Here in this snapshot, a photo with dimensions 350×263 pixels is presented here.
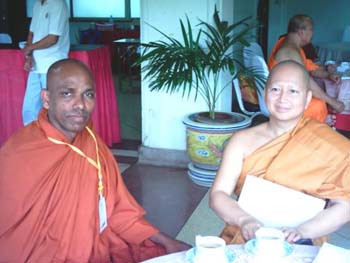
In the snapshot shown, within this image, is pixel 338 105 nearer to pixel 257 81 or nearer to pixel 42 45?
pixel 257 81

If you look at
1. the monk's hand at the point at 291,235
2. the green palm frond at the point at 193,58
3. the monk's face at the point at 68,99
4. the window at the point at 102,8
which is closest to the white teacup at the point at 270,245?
the monk's hand at the point at 291,235

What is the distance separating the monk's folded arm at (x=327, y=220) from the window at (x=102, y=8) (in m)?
9.16

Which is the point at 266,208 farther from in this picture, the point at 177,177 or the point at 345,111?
the point at 345,111

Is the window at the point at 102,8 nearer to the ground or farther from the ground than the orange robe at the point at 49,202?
farther from the ground

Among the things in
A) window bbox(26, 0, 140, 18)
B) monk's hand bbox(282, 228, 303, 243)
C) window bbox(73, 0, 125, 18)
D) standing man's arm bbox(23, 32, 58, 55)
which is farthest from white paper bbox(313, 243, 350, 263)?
window bbox(73, 0, 125, 18)

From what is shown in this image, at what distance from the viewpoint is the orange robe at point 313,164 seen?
1.56 m

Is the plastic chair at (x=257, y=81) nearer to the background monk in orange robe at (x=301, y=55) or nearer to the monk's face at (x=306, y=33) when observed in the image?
the background monk in orange robe at (x=301, y=55)

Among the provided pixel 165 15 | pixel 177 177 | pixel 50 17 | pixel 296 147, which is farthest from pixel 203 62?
pixel 296 147

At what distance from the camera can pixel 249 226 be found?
1.44 m

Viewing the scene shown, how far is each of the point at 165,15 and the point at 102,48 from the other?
777mm

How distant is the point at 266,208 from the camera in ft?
5.12

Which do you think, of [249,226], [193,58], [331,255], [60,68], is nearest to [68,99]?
[60,68]

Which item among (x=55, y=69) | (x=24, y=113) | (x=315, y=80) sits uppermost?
(x=55, y=69)

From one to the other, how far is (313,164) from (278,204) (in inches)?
6.8
